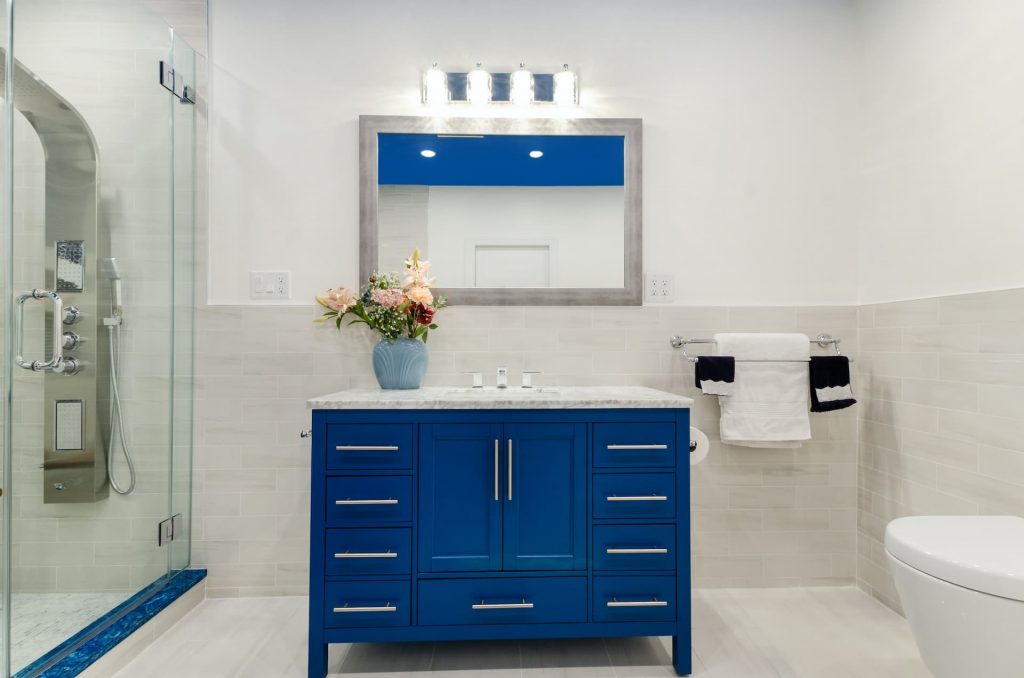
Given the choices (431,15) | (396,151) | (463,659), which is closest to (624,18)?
(431,15)

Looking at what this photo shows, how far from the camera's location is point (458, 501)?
68.7 inches

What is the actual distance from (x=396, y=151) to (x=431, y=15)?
56cm

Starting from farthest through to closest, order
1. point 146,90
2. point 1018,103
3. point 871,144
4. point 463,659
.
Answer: point 871,144
point 146,90
point 463,659
point 1018,103

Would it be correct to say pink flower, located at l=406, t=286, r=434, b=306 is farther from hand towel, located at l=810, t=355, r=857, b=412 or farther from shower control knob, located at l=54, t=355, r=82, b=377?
hand towel, located at l=810, t=355, r=857, b=412

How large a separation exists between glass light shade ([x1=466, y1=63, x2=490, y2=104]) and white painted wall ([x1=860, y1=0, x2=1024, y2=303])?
4.98ft

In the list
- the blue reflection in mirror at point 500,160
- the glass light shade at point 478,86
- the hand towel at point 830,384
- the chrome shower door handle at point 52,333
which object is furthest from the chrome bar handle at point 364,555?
the glass light shade at point 478,86

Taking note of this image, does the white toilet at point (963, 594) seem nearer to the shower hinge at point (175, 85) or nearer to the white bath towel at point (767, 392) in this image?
the white bath towel at point (767, 392)

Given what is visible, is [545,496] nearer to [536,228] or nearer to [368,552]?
[368,552]

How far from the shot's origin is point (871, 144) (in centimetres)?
230

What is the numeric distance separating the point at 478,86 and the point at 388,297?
3.01 feet

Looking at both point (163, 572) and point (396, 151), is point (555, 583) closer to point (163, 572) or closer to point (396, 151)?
point (163, 572)

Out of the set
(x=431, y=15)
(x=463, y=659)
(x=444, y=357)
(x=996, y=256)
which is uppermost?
(x=431, y=15)

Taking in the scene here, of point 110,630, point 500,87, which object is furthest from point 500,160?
point 110,630

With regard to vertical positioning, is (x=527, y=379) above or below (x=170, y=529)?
above
